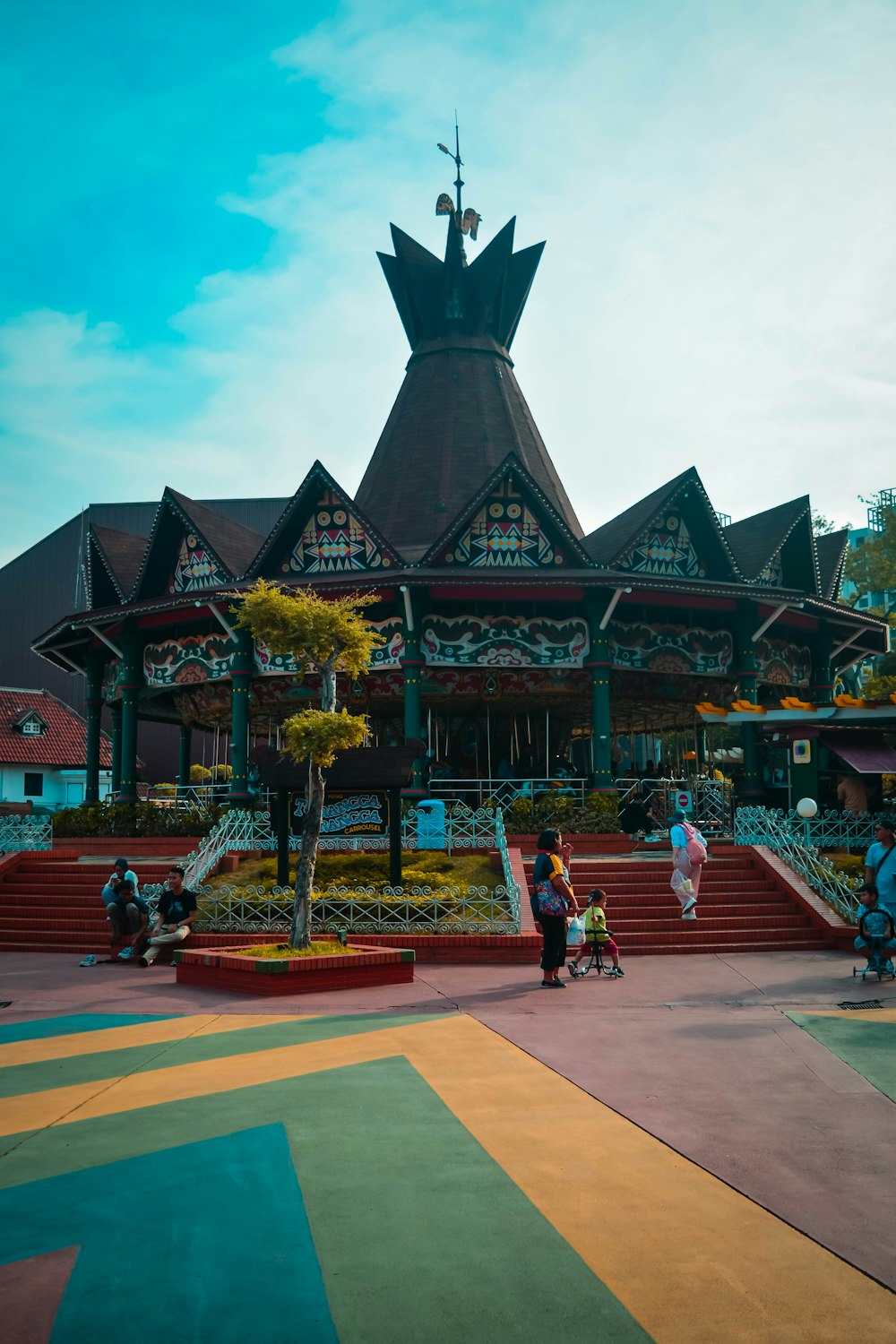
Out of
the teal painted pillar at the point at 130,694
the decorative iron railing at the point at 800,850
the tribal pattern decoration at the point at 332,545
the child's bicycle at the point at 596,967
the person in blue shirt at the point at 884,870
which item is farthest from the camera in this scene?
the teal painted pillar at the point at 130,694

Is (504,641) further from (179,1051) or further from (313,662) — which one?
(179,1051)

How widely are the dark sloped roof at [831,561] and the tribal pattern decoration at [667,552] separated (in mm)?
4577

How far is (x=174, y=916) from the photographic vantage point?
1462 centimetres

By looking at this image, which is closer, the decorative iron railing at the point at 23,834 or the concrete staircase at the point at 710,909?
the concrete staircase at the point at 710,909

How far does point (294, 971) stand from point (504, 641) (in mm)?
13345

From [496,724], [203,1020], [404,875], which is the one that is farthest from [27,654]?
[203,1020]

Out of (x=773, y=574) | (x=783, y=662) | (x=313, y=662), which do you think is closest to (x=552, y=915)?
(x=313, y=662)

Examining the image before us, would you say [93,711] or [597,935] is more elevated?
[93,711]

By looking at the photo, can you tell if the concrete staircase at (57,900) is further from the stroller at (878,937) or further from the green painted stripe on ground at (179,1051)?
the stroller at (878,937)

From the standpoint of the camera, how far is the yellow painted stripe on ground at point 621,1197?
12.4 feet

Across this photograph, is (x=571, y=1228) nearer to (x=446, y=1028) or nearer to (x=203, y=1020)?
(x=446, y=1028)

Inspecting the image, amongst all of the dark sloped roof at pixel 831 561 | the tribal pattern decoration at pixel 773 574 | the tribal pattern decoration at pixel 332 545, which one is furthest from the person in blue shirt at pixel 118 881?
the dark sloped roof at pixel 831 561

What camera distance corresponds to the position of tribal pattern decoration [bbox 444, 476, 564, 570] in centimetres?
2381

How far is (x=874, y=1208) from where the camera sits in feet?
15.5
